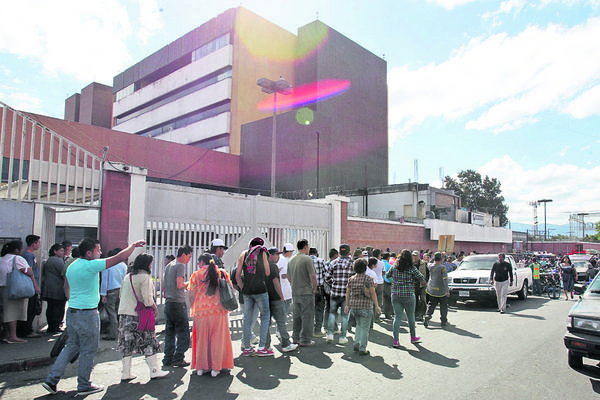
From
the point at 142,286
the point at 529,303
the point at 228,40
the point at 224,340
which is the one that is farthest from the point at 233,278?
Answer: the point at 228,40

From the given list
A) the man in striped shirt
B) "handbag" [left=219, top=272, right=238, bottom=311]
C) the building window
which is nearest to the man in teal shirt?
"handbag" [left=219, top=272, right=238, bottom=311]

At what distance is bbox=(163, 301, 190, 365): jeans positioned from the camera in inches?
233

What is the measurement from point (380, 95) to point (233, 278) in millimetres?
45488

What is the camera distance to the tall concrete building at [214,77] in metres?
40.9

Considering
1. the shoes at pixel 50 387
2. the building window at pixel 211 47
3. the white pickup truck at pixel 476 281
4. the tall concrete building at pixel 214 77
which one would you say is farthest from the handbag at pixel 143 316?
the building window at pixel 211 47

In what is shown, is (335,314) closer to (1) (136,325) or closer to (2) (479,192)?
(1) (136,325)

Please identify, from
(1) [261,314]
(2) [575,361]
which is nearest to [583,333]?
(2) [575,361]

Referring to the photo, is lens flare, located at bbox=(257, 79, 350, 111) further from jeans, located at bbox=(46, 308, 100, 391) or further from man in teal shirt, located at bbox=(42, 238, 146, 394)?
jeans, located at bbox=(46, 308, 100, 391)

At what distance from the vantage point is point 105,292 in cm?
752

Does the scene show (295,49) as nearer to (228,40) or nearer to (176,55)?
(228,40)

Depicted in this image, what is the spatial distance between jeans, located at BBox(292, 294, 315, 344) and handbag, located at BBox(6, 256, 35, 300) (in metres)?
4.62

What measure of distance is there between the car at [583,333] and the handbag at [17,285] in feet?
27.6

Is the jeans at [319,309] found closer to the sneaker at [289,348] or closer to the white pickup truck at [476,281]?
the sneaker at [289,348]

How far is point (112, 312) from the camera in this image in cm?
766
